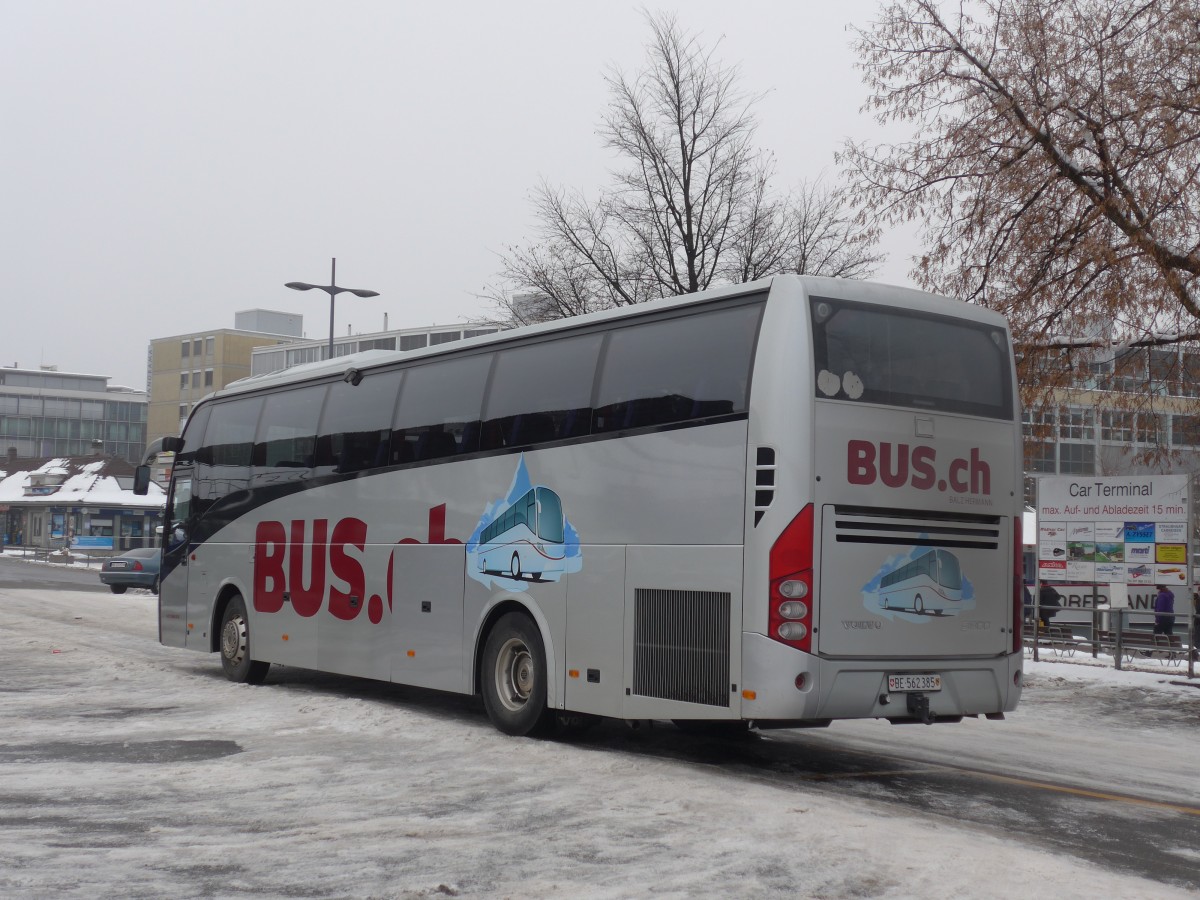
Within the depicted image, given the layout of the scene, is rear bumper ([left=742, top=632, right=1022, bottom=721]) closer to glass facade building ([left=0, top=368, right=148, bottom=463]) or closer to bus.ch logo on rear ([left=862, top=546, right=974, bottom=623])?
bus.ch logo on rear ([left=862, top=546, right=974, bottom=623])

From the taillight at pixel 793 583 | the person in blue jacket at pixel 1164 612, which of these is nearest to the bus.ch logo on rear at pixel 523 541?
the taillight at pixel 793 583

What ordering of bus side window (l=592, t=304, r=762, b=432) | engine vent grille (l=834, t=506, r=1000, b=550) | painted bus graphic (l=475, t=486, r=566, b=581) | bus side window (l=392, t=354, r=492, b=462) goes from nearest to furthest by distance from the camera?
engine vent grille (l=834, t=506, r=1000, b=550)
bus side window (l=592, t=304, r=762, b=432)
painted bus graphic (l=475, t=486, r=566, b=581)
bus side window (l=392, t=354, r=492, b=462)

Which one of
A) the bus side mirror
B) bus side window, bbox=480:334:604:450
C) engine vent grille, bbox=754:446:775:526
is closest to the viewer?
engine vent grille, bbox=754:446:775:526

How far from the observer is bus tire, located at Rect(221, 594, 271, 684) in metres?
16.0

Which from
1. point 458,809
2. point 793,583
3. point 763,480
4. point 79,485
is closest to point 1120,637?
point 793,583

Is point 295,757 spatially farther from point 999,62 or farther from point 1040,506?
point 1040,506

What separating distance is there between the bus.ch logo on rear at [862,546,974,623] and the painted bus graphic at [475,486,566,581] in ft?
9.18

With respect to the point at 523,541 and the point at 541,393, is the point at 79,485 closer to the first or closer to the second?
the point at 523,541

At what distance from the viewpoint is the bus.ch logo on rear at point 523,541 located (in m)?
11.0

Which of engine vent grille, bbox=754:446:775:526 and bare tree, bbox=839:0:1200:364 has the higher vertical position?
bare tree, bbox=839:0:1200:364

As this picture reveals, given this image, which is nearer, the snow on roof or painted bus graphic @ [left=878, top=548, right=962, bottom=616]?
painted bus graphic @ [left=878, top=548, right=962, bottom=616]

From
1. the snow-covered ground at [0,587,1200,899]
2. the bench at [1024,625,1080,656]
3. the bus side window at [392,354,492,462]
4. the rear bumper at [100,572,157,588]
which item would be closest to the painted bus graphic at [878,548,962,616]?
the snow-covered ground at [0,587,1200,899]

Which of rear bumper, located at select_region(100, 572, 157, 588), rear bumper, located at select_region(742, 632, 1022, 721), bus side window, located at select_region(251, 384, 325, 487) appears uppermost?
bus side window, located at select_region(251, 384, 325, 487)

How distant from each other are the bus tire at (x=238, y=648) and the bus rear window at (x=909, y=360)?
926 centimetres
